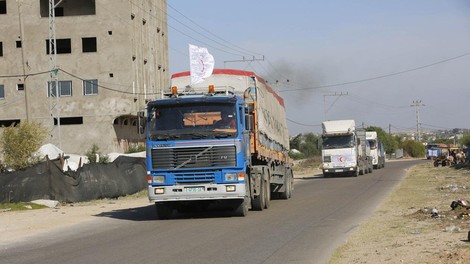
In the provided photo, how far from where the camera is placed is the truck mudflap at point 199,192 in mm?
18969

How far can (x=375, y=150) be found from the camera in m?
73.4

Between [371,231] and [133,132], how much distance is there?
185ft

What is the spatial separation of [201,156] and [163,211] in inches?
98.7

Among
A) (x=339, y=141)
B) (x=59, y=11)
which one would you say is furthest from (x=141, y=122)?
(x=59, y=11)

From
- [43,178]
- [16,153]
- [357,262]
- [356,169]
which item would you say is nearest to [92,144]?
[16,153]

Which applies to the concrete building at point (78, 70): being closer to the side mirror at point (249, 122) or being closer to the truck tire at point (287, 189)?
the truck tire at point (287, 189)

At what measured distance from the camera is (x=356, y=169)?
53031 millimetres

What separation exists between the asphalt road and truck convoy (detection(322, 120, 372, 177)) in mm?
28703

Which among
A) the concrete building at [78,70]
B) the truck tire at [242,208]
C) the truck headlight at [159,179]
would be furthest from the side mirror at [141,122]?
the concrete building at [78,70]

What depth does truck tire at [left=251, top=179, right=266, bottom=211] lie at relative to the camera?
22.1 m

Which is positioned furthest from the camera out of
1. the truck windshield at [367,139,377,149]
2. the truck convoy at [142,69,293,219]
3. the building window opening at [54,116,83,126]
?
the truck windshield at [367,139,377,149]

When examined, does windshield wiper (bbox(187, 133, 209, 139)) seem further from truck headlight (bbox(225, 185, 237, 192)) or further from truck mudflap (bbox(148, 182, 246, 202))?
truck headlight (bbox(225, 185, 237, 192))

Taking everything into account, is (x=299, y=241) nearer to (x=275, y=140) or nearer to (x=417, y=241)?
(x=417, y=241)

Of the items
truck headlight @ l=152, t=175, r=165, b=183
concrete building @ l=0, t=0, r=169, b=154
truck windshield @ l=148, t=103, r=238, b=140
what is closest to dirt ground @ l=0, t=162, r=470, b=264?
truck headlight @ l=152, t=175, r=165, b=183
